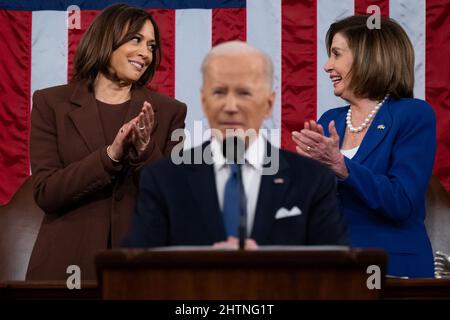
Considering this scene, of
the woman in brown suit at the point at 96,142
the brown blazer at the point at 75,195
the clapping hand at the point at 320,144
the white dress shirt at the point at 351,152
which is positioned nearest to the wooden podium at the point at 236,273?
the clapping hand at the point at 320,144

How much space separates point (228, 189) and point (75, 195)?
92 centimetres

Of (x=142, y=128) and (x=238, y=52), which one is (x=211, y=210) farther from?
(x=142, y=128)

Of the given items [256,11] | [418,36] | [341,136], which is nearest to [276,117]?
[256,11]

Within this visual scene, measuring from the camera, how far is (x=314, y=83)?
4.23 m

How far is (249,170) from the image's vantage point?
1940 millimetres

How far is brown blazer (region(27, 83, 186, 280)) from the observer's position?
270 centimetres

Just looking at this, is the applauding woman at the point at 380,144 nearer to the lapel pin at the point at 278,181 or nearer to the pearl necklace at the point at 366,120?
the pearl necklace at the point at 366,120

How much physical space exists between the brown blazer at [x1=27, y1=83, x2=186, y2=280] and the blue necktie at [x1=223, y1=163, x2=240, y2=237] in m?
0.82

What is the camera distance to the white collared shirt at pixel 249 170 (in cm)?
192

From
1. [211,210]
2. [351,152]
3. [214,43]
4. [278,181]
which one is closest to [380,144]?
[351,152]

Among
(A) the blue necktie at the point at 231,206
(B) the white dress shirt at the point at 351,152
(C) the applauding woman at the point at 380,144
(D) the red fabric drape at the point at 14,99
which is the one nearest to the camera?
(A) the blue necktie at the point at 231,206

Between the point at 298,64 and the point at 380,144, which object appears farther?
the point at 298,64

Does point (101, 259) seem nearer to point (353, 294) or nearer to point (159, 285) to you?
point (159, 285)

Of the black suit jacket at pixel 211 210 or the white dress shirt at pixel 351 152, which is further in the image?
the white dress shirt at pixel 351 152
